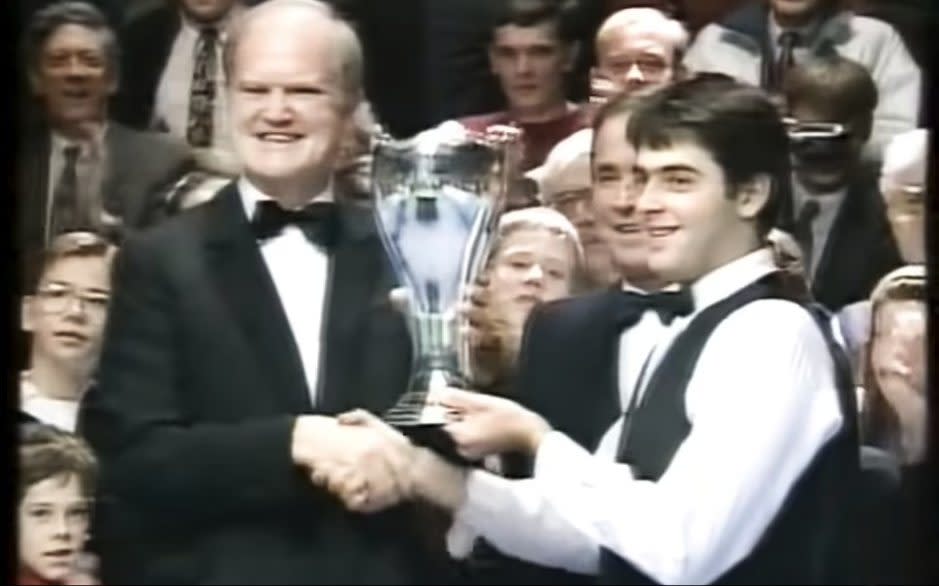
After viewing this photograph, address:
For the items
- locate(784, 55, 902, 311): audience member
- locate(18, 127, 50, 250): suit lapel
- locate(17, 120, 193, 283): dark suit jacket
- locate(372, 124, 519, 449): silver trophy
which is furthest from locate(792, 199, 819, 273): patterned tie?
locate(18, 127, 50, 250): suit lapel

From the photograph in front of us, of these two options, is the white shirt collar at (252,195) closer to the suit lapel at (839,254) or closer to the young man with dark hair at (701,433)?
the young man with dark hair at (701,433)

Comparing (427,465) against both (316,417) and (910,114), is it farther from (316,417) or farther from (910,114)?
(910,114)

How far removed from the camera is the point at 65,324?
3.45 ft

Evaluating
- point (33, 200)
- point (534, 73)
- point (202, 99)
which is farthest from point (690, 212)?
point (33, 200)

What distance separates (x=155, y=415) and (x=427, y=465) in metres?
0.20

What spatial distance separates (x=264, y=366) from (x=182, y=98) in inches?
8.1

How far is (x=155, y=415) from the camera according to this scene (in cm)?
104

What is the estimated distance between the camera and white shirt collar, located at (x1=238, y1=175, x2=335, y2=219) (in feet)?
3.45

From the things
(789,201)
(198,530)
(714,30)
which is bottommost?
(198,530)

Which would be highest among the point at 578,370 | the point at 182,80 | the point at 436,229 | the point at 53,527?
the point at 182,80

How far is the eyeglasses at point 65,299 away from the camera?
3.45ft

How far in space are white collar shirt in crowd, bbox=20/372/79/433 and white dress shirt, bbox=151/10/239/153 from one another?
0.69 feet

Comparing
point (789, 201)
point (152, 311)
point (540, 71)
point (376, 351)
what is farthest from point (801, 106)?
point (152, 311)

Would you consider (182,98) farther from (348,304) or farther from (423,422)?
(423,422)
